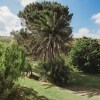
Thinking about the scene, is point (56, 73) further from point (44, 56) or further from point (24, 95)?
point (24, 95)

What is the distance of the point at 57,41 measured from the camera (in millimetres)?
25141

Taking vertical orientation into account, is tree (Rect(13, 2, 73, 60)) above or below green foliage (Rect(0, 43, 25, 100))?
above

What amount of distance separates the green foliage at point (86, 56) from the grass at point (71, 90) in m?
4.88

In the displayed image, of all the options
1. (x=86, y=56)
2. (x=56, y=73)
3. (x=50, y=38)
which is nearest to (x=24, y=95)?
(x=56, y=73)

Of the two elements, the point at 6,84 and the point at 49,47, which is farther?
the point at 49,47

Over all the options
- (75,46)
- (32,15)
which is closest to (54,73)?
(75,46)

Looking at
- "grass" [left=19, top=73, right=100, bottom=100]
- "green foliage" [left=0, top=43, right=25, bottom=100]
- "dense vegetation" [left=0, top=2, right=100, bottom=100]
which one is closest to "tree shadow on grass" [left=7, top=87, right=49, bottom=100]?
"dense vegetation" [left=0, top=2, right=100, bottom=100]

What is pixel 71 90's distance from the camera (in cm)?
2234

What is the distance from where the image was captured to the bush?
2434cm

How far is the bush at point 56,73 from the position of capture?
2434cm

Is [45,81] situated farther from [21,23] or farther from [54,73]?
[21,23]

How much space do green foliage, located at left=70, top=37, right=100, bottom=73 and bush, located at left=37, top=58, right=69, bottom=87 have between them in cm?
815

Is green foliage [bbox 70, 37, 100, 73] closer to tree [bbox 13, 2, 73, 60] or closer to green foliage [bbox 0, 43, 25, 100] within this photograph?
tree [bbox 13, 2, 73, 60]

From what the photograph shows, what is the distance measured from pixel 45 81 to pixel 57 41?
4.18 meters
